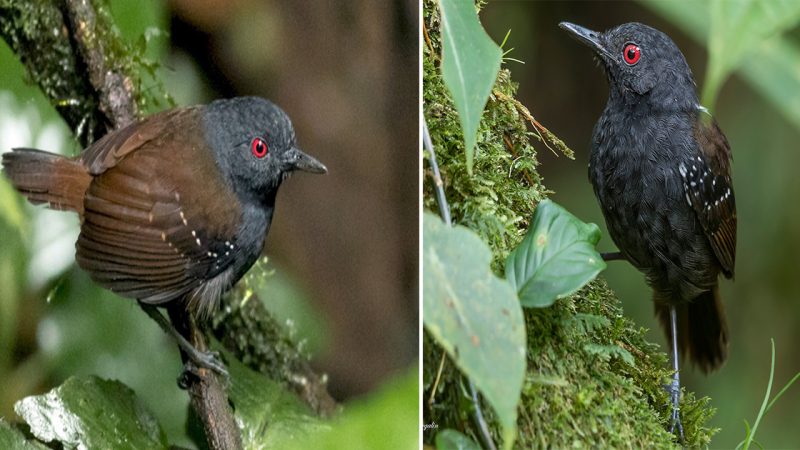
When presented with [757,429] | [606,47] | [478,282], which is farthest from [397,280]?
[757,429]

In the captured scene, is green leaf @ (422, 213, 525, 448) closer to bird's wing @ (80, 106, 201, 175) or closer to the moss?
the moss

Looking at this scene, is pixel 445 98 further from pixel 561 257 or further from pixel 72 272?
pixel 72 272

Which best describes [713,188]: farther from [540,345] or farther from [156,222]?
[156,222]

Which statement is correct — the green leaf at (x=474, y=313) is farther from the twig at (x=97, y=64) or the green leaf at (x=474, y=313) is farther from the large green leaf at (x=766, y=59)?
the twig at (x=97, y=64)

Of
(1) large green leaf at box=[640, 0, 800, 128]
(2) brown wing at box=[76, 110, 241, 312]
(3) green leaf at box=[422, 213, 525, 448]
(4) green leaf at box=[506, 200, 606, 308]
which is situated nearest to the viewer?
(1) large green leaf at box=[640, 0, 800, 128]

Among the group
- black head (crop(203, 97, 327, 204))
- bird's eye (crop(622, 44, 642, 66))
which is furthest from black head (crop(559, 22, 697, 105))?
black head (crop(203, 97, 327, 204))

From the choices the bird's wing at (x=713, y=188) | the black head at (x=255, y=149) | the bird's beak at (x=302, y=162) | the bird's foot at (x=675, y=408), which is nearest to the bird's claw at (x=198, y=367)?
the black head at (x=255, y=149)

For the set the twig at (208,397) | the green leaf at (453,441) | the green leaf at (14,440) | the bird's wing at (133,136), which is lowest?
the green leaf at (14,440)
